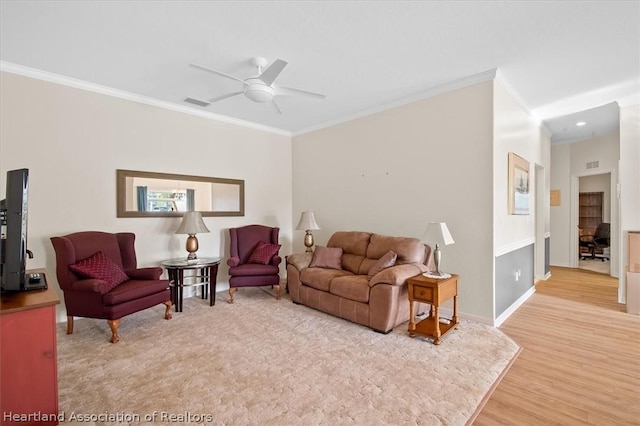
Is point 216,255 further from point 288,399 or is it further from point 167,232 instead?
point 288,399

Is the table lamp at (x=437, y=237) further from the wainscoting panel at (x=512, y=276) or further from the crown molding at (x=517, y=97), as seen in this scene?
the crown molding at (x=517, y=97)

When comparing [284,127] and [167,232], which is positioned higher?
[284,127]

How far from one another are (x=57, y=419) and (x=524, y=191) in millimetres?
5295

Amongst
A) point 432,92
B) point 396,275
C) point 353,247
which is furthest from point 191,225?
point 432,92

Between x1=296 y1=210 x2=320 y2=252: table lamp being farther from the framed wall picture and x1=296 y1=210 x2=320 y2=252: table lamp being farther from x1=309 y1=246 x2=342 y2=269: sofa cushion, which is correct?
the framed wall picture

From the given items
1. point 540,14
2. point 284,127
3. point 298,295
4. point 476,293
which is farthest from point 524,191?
point 284,127

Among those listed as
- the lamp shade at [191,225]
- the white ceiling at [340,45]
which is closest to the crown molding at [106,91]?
the white ceiling at [340,45]

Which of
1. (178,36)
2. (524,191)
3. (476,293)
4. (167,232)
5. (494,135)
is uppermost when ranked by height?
(178,36)

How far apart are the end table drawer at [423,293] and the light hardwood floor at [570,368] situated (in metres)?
0.83

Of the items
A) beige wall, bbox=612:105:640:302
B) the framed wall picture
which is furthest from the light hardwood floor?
the framed wall picture

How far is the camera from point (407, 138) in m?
4.14

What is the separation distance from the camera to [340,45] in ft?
9.33

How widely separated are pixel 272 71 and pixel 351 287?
7.78 feet

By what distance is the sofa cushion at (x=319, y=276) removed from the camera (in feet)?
12.3
